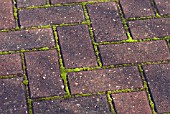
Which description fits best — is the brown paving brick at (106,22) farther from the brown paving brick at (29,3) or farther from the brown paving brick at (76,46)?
the brown paving brick at (29,3)

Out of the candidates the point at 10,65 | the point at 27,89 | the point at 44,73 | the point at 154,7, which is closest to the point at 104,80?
the point at 44,73

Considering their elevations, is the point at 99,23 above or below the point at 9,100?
above

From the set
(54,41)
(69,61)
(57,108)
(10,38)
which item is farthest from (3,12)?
(57,108)

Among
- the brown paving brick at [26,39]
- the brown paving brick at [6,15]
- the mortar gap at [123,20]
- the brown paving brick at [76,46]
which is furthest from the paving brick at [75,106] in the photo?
the brown paving brick at [6,15]

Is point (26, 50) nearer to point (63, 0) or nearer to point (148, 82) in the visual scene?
point (63, 0)

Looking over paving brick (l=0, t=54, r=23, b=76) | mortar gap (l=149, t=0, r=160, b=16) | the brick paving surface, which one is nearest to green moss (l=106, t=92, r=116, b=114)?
the brick paving surface

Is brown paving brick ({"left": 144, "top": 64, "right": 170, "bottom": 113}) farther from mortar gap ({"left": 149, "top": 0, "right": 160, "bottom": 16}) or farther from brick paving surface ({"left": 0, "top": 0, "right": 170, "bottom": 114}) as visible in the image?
mortar gap ({"left": 149, "top": 0, "right": 160, "bottom": 16})

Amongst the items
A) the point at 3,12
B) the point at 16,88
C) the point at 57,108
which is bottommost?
the point at 57,108
